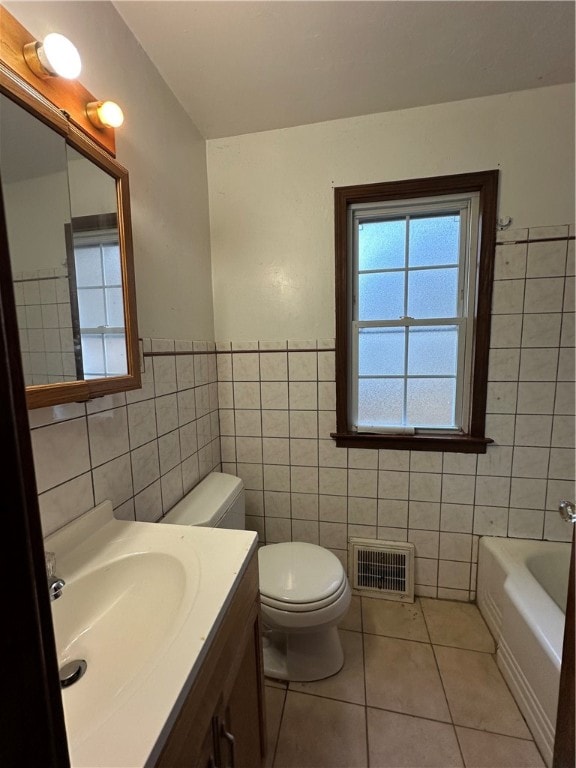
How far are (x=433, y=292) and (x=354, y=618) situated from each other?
65.0 inches

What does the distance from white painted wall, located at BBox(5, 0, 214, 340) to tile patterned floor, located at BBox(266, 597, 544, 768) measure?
4.94 ft

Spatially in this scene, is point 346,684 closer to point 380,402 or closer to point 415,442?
point 415,442

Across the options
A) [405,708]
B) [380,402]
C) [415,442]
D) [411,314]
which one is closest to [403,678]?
[405,708]

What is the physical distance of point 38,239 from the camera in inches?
29.0

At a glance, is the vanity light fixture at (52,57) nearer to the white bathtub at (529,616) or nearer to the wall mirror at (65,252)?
the wall mirror at (65,252)

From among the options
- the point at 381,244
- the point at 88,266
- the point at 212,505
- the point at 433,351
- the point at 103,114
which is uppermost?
the point at 103,114

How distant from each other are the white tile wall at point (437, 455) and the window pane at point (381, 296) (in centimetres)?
31

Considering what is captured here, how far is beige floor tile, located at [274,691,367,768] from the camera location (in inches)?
42.0

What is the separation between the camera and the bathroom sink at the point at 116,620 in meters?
0.59

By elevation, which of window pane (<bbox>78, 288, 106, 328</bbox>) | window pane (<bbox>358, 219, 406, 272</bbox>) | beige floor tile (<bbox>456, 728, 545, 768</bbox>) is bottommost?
beige floor tile (<bbox>456, 728, 545, 768</bbox>)

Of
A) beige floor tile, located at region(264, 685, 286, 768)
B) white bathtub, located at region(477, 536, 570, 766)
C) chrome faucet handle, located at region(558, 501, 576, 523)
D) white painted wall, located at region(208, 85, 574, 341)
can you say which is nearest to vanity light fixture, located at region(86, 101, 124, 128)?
white painted wall, located at region(208, 85, 574, 341)

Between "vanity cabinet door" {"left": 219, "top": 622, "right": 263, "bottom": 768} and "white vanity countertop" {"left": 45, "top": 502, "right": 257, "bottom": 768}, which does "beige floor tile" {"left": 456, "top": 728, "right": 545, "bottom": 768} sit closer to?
"vanity cabinet door" {"left": 219, "top": 622, "right": 263, "bottom": 768}

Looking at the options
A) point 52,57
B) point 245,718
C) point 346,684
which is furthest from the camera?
point 346,684

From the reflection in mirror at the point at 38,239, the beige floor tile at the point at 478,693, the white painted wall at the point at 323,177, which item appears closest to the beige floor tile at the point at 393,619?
the beige floor tile at the point at 478,693
